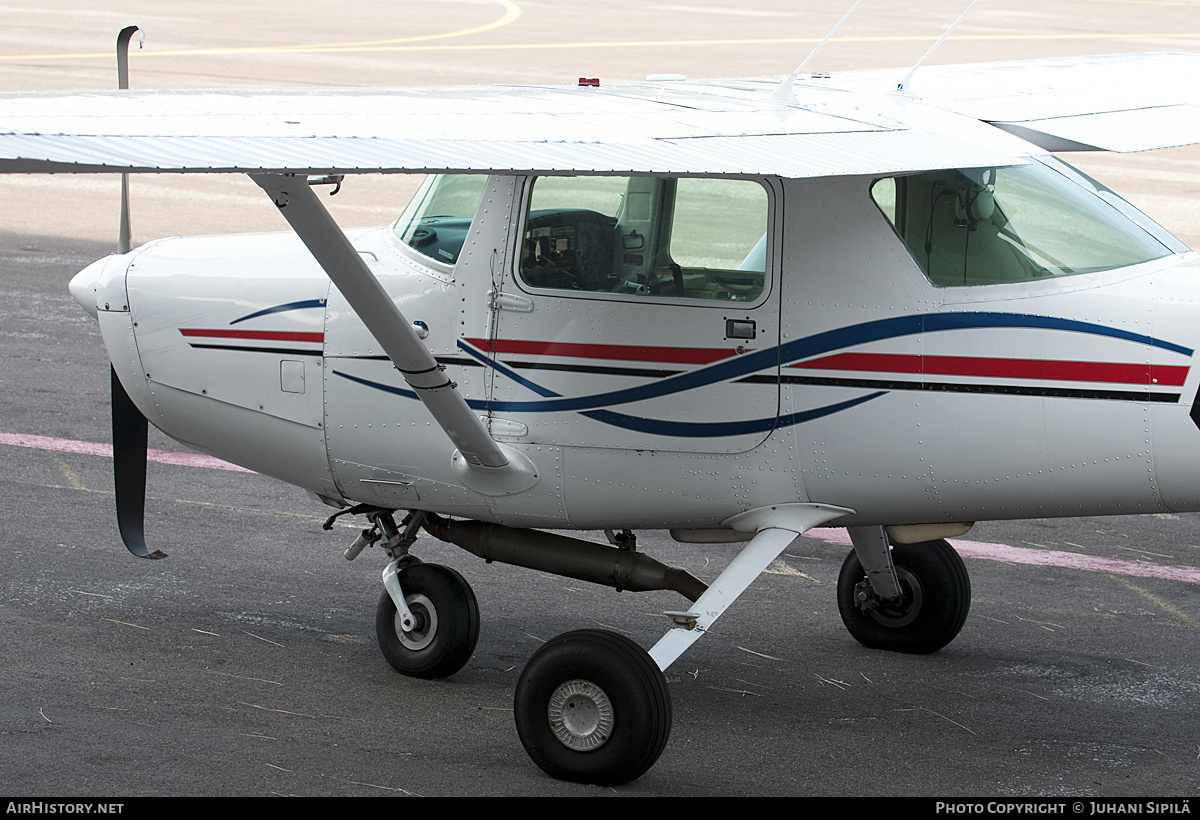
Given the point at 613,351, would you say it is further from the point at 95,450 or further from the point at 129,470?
A: the point at 95,450

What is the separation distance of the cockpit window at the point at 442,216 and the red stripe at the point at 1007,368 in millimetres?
1550

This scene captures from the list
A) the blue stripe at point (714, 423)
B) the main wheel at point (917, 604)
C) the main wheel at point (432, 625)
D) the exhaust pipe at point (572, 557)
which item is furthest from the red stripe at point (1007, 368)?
the main wheel at point (432, 625)

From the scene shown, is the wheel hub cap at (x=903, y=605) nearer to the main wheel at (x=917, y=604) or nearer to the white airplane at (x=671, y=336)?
the main wheel at (x=917, y=604)

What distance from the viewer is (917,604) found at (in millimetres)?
6918

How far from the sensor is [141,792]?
5305mm

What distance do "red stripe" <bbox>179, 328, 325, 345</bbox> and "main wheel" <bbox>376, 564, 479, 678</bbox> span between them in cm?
117

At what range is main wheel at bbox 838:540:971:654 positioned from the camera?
6895 millimetres

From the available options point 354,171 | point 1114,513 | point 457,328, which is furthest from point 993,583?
point 354,171

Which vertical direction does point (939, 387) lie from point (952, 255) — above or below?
below

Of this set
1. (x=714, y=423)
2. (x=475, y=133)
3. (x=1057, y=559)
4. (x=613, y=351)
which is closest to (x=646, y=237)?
(x=613, y=351)

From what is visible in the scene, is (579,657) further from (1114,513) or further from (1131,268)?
(1131,268)

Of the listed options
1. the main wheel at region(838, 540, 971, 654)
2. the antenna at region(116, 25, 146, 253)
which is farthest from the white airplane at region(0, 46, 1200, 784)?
the main wheel at region(838, 540, 971, 654)

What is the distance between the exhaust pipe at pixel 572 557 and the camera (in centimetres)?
603

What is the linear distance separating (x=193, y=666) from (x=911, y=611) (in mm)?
3353
